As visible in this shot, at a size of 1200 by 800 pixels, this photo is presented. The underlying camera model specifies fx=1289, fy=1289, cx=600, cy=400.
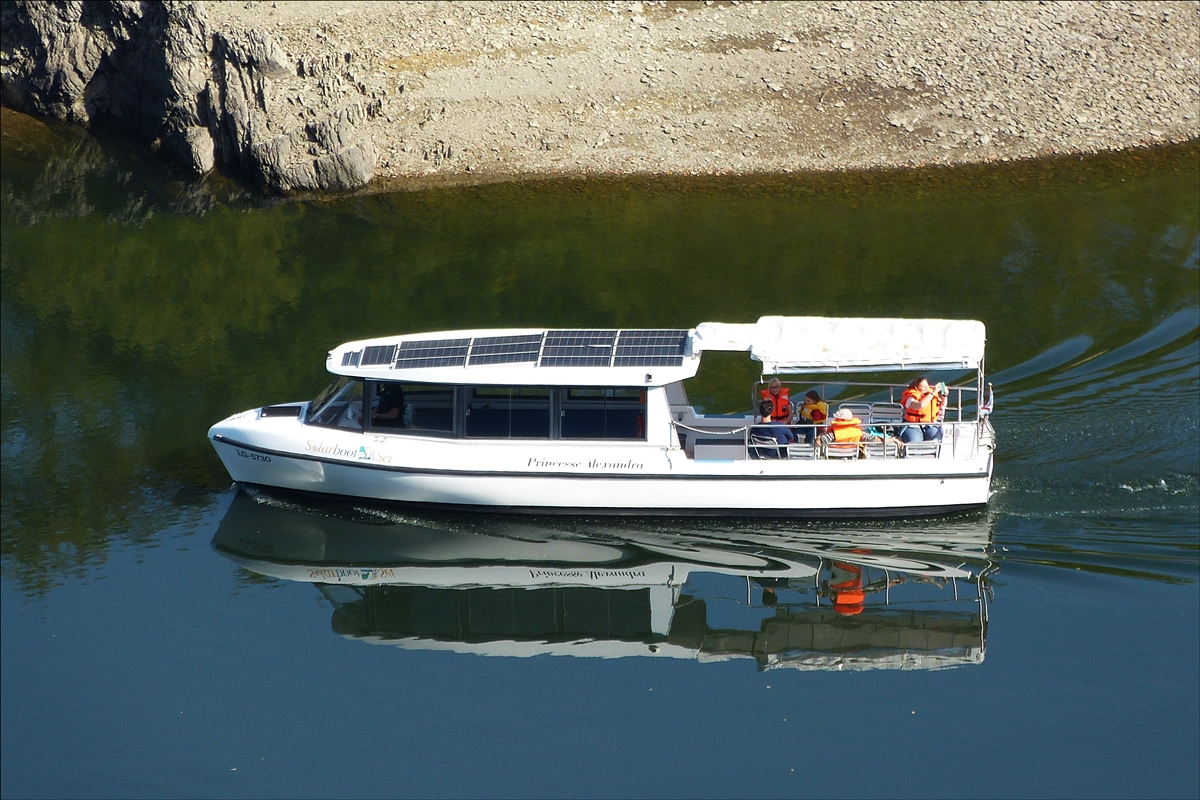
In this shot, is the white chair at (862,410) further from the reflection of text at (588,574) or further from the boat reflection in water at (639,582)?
the reflection of text at (588,574)

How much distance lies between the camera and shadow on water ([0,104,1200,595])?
18734 millimetres

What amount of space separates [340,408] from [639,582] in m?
5.05

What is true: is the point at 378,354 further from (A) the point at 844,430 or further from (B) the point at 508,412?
(A) the point at 844,430

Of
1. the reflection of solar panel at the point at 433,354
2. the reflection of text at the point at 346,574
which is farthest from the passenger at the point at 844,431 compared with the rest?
the reflection of text at the point at 346,574

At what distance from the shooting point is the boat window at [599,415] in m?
18.0

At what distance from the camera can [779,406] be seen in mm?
18344

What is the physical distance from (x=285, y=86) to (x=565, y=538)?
2025 cm

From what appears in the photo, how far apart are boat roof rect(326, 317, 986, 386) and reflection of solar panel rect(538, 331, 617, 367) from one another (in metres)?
0.01

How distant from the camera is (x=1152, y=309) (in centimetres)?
2383

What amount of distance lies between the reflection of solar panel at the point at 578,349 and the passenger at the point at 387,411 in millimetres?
2266

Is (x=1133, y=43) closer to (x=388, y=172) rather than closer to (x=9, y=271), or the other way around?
(x=388, y=172)

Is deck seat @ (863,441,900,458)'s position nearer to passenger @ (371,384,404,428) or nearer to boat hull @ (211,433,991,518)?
boat hull @ (211,433,991,518)

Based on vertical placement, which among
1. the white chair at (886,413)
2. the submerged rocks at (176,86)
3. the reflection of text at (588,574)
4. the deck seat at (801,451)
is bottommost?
the reflection of text at (588,574)

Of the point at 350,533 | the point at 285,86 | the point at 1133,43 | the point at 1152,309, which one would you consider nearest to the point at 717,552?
the point at 350,533
